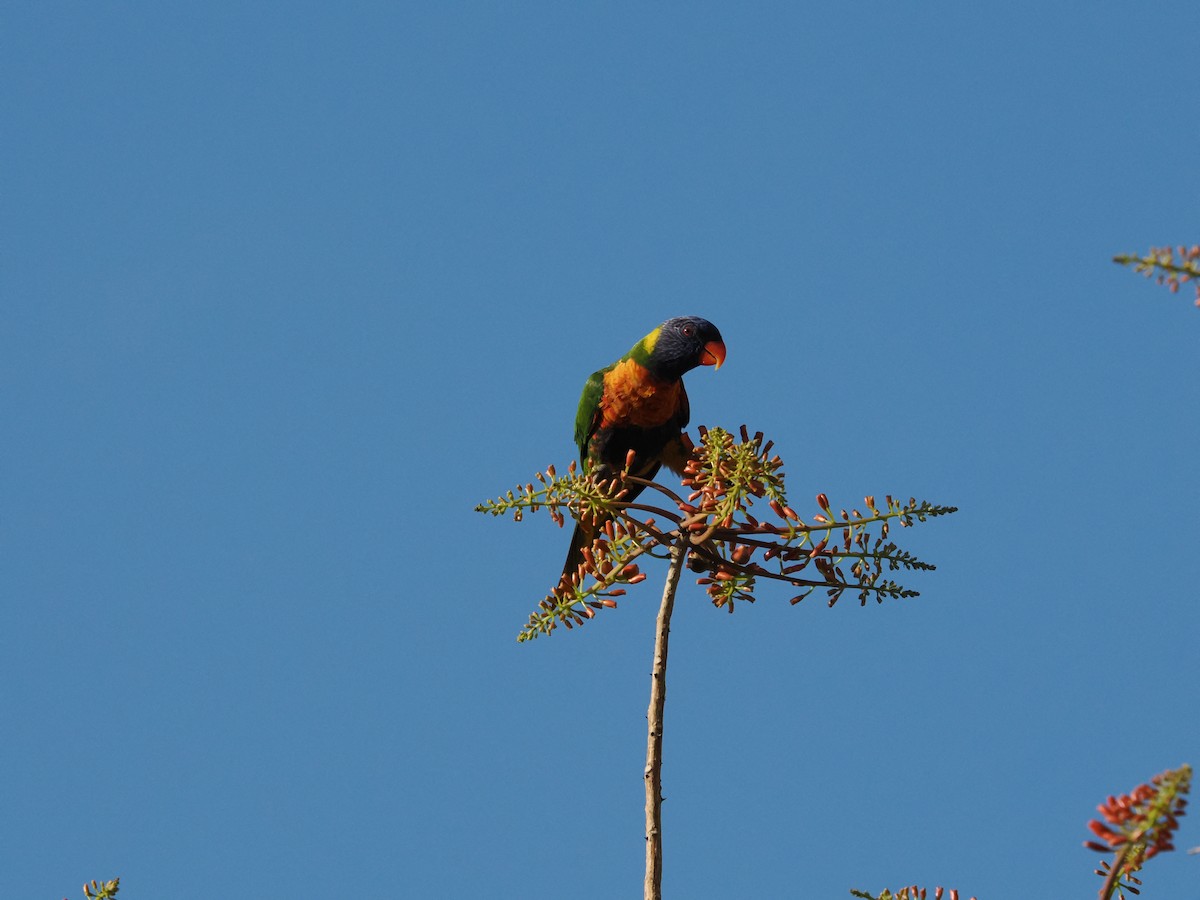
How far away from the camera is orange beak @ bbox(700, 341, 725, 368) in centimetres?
682

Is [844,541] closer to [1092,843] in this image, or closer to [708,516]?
[708,516]

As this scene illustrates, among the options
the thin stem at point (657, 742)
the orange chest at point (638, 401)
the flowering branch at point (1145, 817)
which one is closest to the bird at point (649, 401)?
the orange chest at point (638, 401)

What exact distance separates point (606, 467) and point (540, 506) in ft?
11.4

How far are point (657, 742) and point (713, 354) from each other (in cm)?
445

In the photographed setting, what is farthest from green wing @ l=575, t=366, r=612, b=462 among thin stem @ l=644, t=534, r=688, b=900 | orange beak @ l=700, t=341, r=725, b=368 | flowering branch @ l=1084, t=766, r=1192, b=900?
flowering branch @ l=1084, t=766, r=1192, b=900

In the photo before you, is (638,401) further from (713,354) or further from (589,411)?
(713,354)

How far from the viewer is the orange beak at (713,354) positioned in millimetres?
6820

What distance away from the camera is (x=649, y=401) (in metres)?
6.60

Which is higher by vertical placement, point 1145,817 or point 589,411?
point 589,411

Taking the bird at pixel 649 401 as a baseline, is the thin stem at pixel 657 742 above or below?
below

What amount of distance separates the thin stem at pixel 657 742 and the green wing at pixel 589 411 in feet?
12.9

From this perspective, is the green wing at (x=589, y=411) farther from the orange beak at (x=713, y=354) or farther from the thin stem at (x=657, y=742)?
the thin stem at (x=657, y=742)

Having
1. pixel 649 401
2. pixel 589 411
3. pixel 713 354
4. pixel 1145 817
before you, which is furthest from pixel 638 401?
pixel 1145 817

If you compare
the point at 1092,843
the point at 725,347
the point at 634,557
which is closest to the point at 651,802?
the point at 634,557
